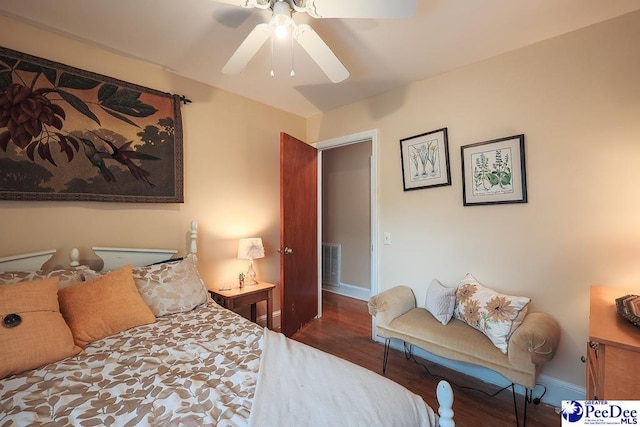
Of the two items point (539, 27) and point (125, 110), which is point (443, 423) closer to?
point (539, 27)

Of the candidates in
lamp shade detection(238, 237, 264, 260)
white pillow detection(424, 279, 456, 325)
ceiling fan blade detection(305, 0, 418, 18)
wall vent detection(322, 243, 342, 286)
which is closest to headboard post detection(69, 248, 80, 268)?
lamp shade detection(238, 237, 264, 260)

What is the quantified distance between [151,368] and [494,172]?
2.50 meters

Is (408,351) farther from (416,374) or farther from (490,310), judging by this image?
(490,310)

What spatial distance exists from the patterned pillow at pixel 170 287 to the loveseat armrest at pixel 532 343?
2.08m

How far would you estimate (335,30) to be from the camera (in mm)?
1818

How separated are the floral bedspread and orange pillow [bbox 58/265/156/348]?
0.07m

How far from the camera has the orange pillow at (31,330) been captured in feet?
3.92

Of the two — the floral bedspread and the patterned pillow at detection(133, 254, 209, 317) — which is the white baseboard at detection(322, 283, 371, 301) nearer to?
the patterned pillow at detection(133, 254, 209, 317)

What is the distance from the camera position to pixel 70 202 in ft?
6.42

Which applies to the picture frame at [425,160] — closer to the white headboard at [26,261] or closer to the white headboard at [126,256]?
the white headboard at [126,256]

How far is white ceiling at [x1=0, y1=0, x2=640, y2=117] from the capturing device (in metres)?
1.64

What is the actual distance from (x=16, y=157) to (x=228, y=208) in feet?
4.87

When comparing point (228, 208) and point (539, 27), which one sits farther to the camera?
point (228, 208)

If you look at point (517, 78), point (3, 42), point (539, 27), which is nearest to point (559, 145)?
point (517, 78)
